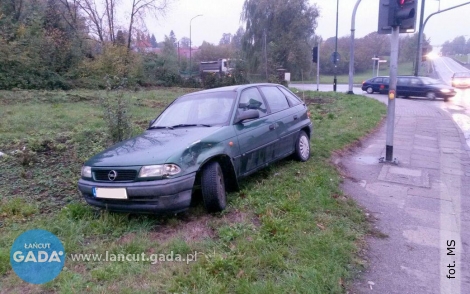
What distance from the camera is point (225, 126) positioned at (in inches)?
197

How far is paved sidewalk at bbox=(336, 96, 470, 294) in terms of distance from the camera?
332 centimetres

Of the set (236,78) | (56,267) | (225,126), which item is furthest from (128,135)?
(236,78)

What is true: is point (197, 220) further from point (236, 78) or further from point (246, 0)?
point (246, 0)

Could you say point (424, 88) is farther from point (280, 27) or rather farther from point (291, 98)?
point (280, 27)

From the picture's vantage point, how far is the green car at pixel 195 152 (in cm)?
403

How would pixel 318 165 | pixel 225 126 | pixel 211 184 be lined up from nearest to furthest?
pixel 211 184
pixel 225 126
pixel 318 165

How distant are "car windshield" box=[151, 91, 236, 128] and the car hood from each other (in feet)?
0.96

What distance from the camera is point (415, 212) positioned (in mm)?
4824

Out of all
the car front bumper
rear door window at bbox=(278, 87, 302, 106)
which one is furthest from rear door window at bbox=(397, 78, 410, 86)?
the car front bumper

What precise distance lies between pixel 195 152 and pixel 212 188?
457 mm

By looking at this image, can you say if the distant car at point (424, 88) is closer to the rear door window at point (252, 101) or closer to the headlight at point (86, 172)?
the rear door window at point (252, 101)

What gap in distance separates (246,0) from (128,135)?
39607 mm

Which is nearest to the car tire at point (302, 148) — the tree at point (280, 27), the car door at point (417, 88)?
the car door at point (417, 88)

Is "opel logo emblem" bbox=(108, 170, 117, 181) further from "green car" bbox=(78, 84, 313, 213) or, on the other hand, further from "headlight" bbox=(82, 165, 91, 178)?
"headlight" bbox=(82, 165, 91, 178)
